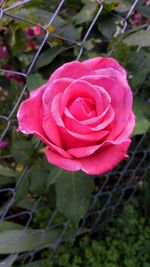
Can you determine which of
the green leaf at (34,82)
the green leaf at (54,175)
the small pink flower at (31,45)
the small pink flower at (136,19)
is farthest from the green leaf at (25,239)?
the small pink flower at (136,19)

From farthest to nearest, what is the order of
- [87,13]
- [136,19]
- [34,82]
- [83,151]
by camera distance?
[136,19] < [87,13] < [34,82] < [83,151]

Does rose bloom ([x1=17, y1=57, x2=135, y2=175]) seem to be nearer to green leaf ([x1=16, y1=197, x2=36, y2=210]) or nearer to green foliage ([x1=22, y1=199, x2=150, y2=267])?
green leaf ([x1=16, y1=197, x2=36, y2=210])

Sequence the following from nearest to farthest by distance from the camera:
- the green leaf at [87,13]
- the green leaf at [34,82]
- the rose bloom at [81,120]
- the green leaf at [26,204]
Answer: the rose bloom at [81,120] → the green leaf at [34,82] → the green leaf at [87,13] → the green leaf at [26,204]

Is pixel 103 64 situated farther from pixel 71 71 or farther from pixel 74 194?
pixel 74 194

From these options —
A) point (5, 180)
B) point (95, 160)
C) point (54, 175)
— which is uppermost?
point (95, 160)

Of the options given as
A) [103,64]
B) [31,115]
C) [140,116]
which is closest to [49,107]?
[31,115]

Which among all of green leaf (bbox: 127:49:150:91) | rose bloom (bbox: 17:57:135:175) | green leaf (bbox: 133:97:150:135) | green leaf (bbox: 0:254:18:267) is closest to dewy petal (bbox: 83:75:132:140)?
rose bloom (bbox: 17:57:135:175)

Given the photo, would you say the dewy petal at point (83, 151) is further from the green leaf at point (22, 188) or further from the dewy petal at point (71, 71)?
the green leaf at point (22, 188)
